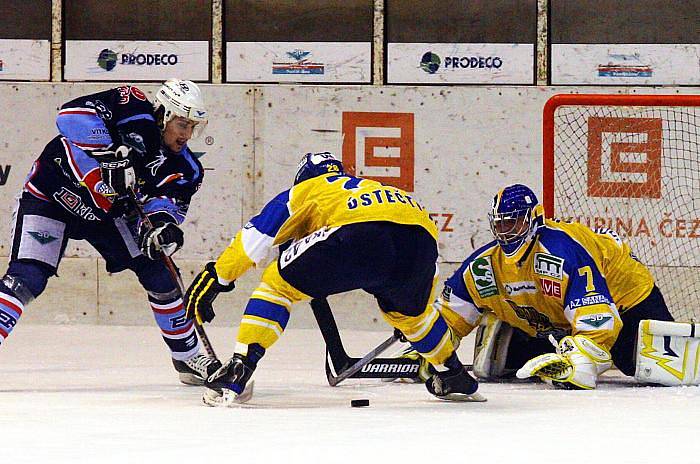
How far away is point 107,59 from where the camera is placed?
7691 millimetres

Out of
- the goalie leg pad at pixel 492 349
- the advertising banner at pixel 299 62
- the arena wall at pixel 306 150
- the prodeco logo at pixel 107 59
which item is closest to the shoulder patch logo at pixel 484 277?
the goalie leg pad at pixel 492 349

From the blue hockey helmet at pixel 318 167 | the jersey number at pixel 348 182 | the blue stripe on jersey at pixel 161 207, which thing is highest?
the blue hockey helmet at pixel 318 167

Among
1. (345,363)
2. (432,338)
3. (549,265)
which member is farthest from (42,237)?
(549,265)

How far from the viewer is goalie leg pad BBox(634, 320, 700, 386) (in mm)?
4965

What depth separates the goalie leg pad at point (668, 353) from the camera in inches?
195

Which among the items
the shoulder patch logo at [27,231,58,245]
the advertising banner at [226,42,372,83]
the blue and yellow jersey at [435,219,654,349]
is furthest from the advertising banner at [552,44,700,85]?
the shoulder patch logo at [27,231,58,245]

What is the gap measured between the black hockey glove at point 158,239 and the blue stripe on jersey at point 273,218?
75 cm

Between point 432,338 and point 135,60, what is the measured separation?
3.88 meters

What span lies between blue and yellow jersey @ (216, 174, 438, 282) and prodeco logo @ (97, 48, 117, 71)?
Answer: 369 centimetres

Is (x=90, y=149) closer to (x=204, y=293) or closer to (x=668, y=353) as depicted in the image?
(x=204, y=293)

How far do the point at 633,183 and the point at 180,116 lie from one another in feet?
10.1

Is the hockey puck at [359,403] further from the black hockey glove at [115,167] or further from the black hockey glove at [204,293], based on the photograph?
the black hockey glove at [115,167]

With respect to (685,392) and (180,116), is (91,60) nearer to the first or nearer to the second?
(180,116)

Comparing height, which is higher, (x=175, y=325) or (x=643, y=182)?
(x=643, y=182)
